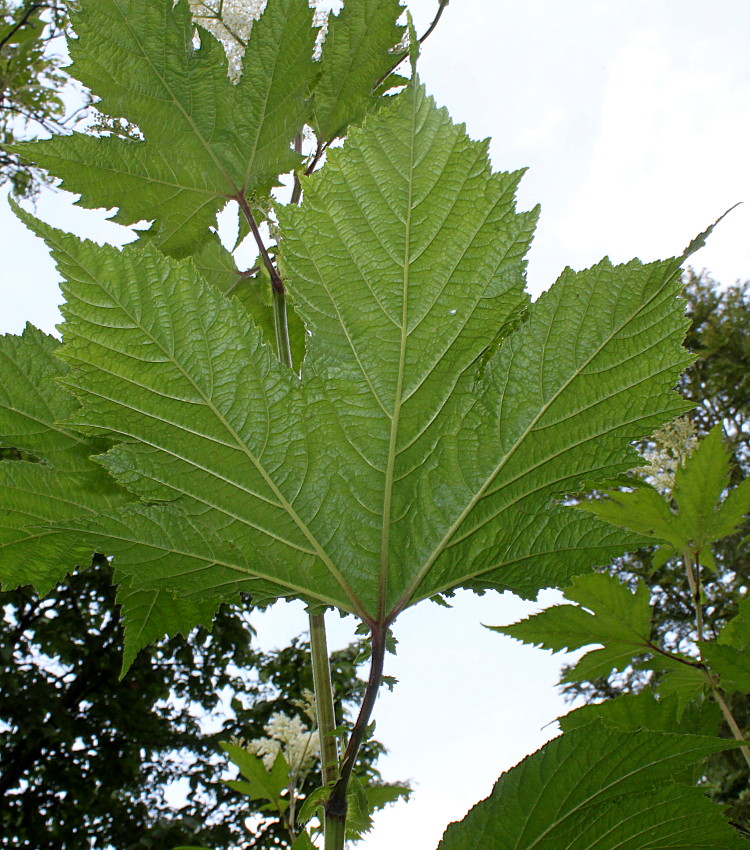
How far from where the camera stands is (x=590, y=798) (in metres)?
0.65

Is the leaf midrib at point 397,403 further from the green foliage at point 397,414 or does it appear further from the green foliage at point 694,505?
the green foliage at point 694,505

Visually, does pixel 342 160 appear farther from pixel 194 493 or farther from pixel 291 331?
pixel 291 331

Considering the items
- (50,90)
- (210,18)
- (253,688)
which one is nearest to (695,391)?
(253,688)

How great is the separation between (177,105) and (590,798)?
0.98m

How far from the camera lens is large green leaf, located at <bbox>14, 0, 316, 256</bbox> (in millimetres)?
961

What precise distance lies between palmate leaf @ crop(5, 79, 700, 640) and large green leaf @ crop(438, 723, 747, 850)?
164 mm

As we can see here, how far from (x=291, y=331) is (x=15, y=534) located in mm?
491

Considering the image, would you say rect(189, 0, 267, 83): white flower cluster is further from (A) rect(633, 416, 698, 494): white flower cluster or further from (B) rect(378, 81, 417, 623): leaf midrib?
(A) rect(633, 416, 698, 494): white flower cluster

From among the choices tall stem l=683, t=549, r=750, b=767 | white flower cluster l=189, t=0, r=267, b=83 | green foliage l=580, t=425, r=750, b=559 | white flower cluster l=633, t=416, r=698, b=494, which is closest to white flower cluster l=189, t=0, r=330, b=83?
white flower cluster l=189, t=0, r=267, b=83

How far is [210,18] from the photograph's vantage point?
1290 millimetres

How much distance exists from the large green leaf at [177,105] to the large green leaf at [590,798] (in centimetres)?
83

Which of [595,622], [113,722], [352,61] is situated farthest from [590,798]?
[113,722]

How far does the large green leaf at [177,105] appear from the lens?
96 centimetres

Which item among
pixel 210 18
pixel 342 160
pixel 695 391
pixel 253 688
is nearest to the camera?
pixel 342 160
